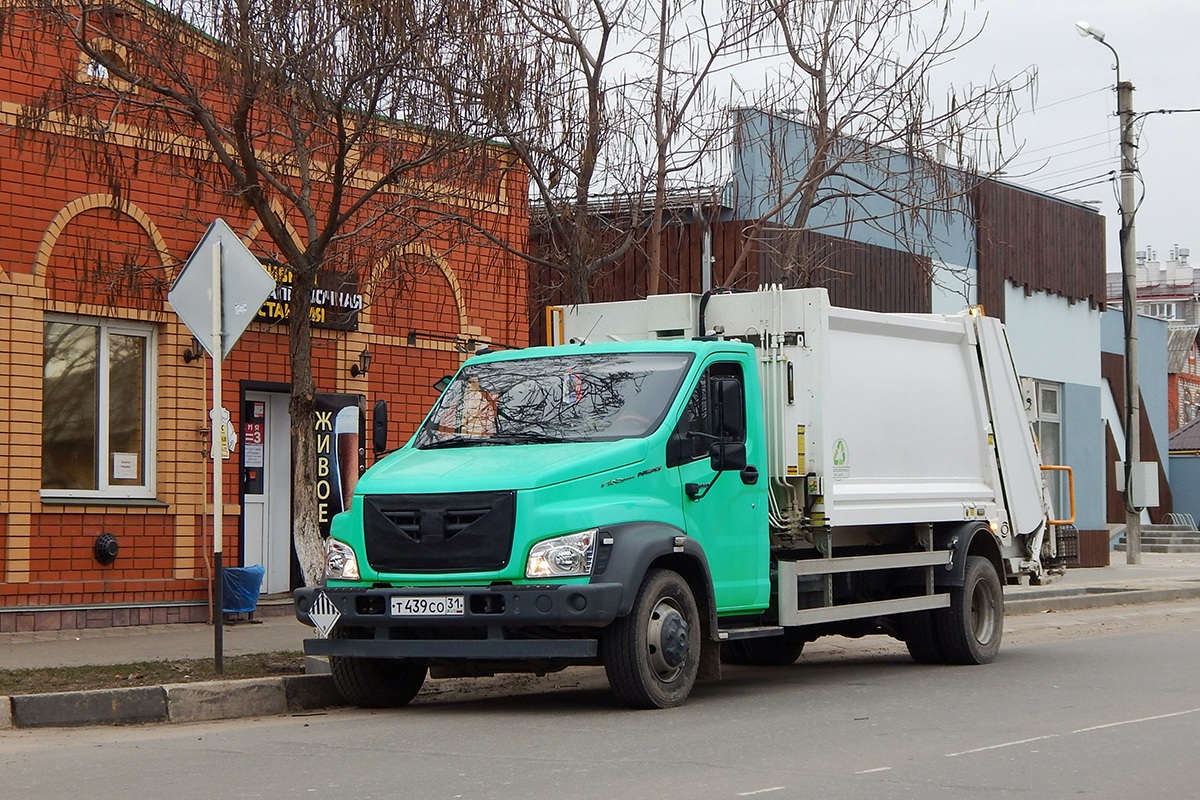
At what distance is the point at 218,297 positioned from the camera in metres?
11.2

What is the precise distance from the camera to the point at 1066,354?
1248 inches

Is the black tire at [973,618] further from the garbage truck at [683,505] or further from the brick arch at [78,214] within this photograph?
the brick arch at [78,214]

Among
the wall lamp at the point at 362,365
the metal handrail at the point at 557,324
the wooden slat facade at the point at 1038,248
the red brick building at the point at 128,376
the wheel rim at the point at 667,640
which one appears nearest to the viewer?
the wheel rim at the point at 667,640

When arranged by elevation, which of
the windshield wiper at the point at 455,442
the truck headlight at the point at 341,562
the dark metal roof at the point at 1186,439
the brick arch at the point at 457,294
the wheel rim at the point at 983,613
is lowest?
the wheel rim at the point at 983,613

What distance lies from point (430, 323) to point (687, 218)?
17.5ft

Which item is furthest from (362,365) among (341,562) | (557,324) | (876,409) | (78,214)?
(341,562)

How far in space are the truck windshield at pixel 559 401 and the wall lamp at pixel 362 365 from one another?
6.15 metres

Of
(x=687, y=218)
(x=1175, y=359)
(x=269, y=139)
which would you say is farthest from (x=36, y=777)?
(x=1175, y=359)

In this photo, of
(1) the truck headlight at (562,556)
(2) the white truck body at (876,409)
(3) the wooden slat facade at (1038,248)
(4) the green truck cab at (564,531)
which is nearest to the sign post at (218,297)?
(4) the green truck cab at (564,531)

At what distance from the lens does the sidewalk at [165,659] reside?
32.7ft

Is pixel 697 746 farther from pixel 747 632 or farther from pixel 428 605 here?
pixel 747 632

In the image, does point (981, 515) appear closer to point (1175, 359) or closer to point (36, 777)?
point (36, 777)

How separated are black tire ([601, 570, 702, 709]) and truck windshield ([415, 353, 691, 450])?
103cm

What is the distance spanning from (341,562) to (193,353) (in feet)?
20.6
